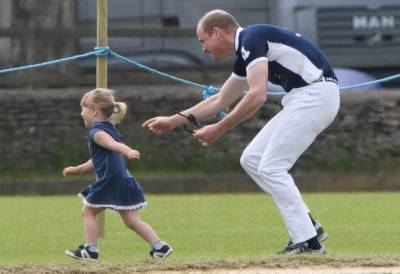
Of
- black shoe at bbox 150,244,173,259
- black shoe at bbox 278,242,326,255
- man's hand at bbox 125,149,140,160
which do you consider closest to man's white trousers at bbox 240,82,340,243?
black shoe at bbox 278,242,326,255

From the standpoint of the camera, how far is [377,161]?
2220cm

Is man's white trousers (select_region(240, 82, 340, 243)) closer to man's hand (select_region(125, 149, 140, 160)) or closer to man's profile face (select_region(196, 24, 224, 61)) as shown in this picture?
man's profile face (select_region(196, 24, 224, 61))

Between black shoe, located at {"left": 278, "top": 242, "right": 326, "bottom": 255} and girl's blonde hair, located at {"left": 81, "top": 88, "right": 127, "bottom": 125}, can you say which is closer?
black shoe, located at {"left": 278, "top": 242, "right": 326, "bottom": 255}

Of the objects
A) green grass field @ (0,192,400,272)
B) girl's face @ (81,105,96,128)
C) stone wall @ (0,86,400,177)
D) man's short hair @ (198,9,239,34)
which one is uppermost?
man's short hair @ (198,9,239,34)

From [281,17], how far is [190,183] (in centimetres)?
284

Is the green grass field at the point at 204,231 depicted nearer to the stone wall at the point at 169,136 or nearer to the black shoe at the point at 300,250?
the black shoe at the point at 300,250

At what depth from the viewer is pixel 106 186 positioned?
10539 millimetres

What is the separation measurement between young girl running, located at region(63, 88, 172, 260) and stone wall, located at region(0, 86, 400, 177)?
11484 mm

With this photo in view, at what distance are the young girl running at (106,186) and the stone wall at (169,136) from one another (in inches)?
452

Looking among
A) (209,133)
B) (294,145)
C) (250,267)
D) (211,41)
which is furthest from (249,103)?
(250,267)

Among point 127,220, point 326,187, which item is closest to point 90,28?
point 326,187

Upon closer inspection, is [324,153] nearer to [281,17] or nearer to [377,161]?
[377,161]

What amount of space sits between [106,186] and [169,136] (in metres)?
11.9

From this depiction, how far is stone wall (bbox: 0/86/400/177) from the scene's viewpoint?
22.3 m
